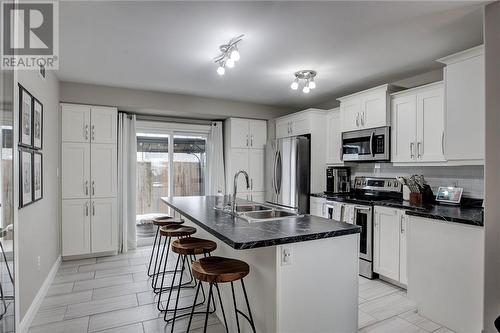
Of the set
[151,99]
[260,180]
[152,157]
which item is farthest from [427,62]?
[152,157]

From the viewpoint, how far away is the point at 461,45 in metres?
2.74

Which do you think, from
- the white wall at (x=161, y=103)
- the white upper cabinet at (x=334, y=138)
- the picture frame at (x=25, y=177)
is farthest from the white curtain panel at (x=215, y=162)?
the picture frame at (x=25, y=177)

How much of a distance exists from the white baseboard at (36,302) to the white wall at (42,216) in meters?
0.05

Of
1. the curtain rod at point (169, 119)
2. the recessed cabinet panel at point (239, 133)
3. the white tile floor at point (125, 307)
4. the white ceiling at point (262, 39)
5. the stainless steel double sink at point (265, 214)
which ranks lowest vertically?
the white tile floor at point (125, 307)

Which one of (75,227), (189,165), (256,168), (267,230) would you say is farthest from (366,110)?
(75,227)

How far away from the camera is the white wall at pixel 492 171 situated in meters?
1.97

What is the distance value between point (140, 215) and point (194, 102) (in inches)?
89.2

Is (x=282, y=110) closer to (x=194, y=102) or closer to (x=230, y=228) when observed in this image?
(x=194, y=102)

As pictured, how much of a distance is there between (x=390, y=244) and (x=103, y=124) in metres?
4.29

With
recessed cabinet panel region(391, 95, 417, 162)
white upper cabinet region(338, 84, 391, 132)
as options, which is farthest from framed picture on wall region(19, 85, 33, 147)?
recessed cabinet panel region(391, 95, 417, 162)

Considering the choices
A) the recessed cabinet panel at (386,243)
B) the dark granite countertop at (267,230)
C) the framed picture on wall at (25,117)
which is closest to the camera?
the dark granite countertop at (267,230)

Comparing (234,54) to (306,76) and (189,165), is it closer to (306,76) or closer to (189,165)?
(306,76)

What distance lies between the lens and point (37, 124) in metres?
2.75

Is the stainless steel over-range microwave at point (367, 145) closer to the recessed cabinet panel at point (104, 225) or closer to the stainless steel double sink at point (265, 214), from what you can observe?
the stainless steel double sink at point (265, 214)
